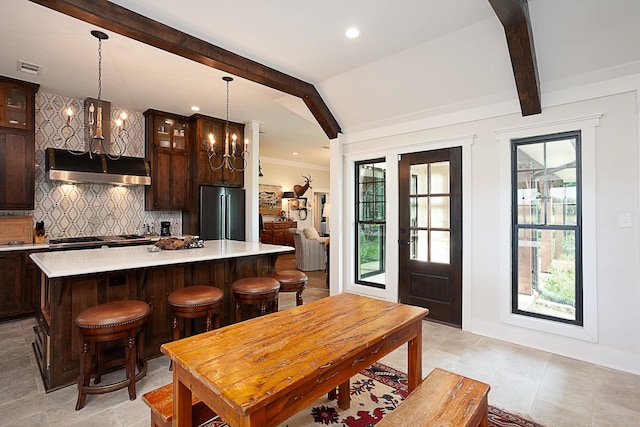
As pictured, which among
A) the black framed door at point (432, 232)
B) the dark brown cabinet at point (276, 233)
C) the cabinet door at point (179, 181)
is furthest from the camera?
the dark brown cabinet at point (276, 233)

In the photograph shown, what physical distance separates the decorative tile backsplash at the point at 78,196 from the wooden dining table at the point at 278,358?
4571 millimetres

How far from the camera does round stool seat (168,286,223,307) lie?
2623mm

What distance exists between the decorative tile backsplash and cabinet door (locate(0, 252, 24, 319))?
30.9 inches

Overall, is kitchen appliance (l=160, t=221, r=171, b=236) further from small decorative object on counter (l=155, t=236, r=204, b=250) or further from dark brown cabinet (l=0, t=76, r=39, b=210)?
small decorative object on counter (l=155, t=236, r=204, b=250)

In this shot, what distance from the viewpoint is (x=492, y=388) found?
2465mm

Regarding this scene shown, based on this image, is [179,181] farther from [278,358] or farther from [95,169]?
[278,358]

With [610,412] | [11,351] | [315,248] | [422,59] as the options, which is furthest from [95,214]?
[610,412]

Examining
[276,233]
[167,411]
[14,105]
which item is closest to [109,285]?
[167,411]

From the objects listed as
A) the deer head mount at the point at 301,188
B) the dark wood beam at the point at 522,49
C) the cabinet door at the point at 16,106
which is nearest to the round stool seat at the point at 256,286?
the dark wood beam at the point at 522,49

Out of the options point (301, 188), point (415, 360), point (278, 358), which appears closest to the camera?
point (278, 358)

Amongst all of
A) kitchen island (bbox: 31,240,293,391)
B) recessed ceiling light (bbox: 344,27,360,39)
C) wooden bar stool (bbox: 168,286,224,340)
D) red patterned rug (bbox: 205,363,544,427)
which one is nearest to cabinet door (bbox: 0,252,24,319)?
kitchen island (bbox: 31,240,293,391)

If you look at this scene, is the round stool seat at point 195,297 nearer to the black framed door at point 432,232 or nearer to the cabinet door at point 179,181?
the black framed door at point 432,232

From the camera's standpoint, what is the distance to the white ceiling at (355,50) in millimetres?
2604

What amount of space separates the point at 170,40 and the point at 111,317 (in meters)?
2.30
